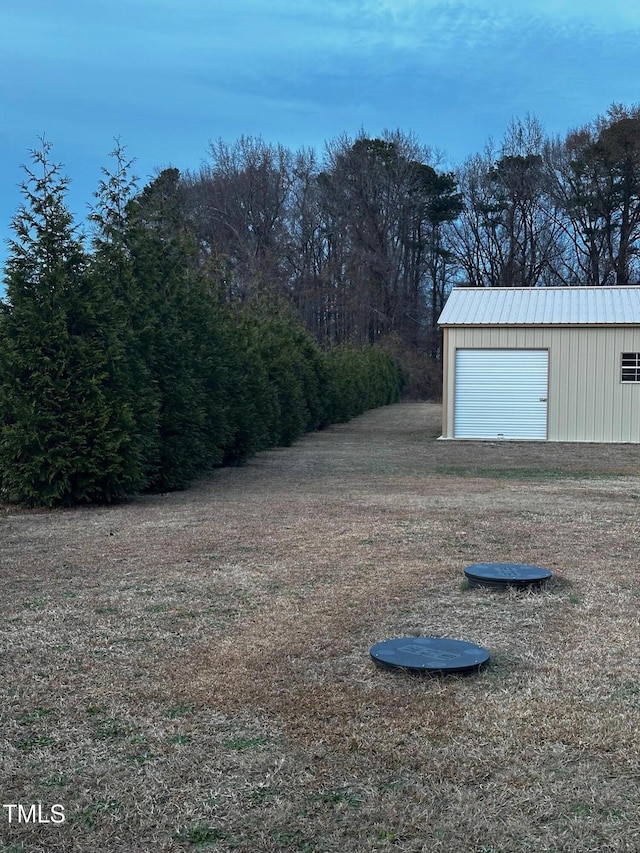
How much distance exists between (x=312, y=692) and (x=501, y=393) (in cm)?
1614

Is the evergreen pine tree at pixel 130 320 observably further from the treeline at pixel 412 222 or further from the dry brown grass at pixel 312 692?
the treeline at pixel 412 222

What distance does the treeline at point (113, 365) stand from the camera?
9.34 metres

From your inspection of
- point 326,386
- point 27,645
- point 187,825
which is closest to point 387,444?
point 326,386

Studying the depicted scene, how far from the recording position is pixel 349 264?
139 ft

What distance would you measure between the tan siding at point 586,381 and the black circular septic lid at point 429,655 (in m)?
15.4

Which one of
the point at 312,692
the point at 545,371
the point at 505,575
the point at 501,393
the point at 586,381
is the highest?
the point at 545,371

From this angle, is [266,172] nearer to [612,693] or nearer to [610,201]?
[610,201]

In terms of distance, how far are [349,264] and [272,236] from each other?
4.28 metres

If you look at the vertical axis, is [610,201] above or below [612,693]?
above

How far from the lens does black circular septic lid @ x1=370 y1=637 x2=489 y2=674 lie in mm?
3908

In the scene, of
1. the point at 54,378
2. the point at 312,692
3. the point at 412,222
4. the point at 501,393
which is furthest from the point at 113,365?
the point at 412,222

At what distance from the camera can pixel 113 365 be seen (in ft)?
31.3

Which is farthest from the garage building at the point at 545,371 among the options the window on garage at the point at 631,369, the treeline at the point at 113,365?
the treeline at the point at 113,365

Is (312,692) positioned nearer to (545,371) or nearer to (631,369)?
(545,371)
